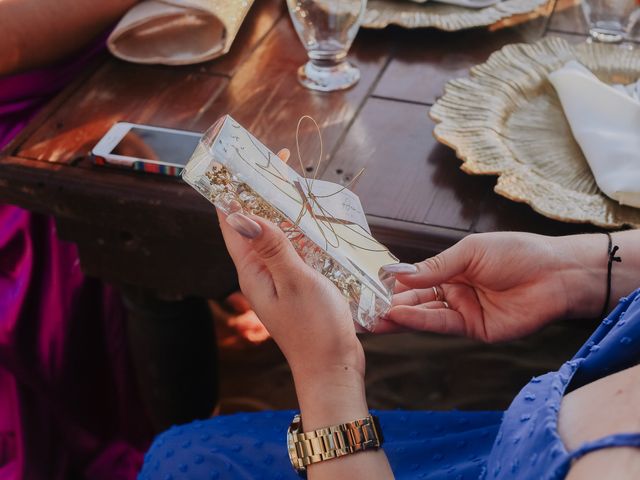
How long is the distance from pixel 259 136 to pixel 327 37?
0.59 feet

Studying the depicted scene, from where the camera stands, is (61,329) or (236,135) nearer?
(236,135)

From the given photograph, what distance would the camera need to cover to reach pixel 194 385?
1.28m

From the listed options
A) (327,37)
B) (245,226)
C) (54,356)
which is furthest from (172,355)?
(245,226)

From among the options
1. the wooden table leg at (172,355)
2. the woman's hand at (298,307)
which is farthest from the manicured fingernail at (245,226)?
the wooden table leg at (172,355)

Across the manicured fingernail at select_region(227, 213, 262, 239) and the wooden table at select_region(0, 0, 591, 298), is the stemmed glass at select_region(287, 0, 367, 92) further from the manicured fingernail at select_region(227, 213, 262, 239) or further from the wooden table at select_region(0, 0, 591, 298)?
the manicured fingernail at select_region(227, 213, 262, 239)

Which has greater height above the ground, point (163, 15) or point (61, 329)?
point (163, 15)

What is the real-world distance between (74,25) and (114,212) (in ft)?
1.20

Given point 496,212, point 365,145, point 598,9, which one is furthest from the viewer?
point 598,9

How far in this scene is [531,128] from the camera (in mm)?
974

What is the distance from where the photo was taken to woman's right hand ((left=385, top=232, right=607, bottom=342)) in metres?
0.81

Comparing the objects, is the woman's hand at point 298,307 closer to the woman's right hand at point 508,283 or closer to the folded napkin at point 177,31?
the woman's right hand at point 508,283

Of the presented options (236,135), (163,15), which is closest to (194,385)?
(163,15)

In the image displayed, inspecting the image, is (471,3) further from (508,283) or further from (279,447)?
(279,447)

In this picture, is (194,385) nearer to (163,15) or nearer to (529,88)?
(163,15)
